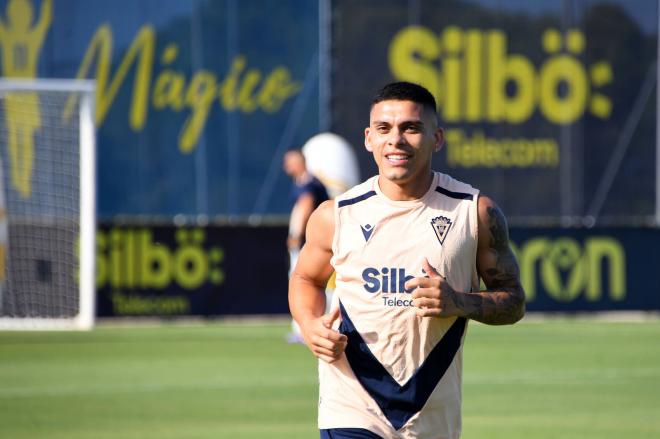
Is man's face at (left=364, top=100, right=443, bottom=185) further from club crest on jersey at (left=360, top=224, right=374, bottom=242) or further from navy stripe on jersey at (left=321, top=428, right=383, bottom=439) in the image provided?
navy stripe on jersey at (left=321, top=428, right=383, bottom=439)

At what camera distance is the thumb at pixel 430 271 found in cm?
557

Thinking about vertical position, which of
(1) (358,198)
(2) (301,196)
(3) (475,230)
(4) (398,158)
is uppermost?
(4) (398,158)

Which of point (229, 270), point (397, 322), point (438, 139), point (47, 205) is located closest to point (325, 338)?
point (397, 322)

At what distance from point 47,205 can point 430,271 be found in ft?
54.0

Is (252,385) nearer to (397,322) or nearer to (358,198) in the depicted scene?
(358,198)

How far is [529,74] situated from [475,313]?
1914cm

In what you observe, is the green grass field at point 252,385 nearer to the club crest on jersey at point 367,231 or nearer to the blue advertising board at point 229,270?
the blue advertising board at point 229,270

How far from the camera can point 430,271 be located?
18.5 ft

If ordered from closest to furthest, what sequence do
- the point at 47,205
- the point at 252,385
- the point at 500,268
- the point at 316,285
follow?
the point at 500,268 → the point at 316,285 → the point at 252,385 → the point at 47,205

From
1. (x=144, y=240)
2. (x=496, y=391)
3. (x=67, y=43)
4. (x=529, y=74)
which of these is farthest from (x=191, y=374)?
(x=529, y=74)

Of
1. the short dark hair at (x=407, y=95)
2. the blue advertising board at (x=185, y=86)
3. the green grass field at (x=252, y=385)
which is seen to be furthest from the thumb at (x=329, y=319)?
the blue advertising board at (x=185, y=86)

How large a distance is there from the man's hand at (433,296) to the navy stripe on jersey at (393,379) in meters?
0.34

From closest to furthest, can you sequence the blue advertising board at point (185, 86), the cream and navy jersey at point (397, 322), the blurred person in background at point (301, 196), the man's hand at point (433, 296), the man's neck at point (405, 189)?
the man's hand at point (433, 296), the cream and navy jersey at point (397, 322), the man's neck at point (405, 189), the blurred person in background at point (301, 196), the blue advertising board at point (185, 86)

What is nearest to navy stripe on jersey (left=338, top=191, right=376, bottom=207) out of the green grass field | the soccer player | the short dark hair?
the soccer player
